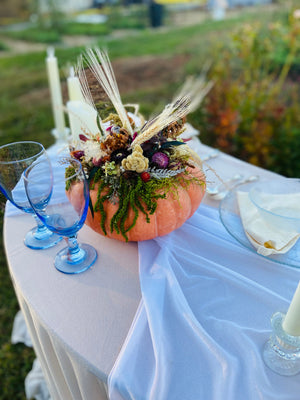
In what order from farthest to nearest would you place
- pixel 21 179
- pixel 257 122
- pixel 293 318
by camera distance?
pixel 257 122 → pixel 21 179 → pixel 293 318

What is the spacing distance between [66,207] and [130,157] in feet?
0.77

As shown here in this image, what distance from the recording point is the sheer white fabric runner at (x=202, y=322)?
74 centimetres

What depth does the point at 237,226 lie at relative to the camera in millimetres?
1104

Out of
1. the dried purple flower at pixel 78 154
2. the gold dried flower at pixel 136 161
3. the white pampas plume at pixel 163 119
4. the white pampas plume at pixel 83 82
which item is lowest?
the dried purple flower at pixel 78 154

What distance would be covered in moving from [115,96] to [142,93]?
162 inches

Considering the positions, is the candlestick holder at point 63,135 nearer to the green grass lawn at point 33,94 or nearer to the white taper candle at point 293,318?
the green grass lawn at point 33,94

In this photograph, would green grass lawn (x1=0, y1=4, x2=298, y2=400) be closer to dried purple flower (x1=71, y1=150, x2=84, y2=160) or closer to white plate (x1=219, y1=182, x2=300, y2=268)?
dried purple flower (x1=71, y1=150, x2=84, y2=160)

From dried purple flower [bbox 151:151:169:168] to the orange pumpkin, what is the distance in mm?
91

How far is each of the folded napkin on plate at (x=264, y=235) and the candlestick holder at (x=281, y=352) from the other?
0.24 meters

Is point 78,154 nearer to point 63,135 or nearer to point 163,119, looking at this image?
point 163,119

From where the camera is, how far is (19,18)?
1048 cm

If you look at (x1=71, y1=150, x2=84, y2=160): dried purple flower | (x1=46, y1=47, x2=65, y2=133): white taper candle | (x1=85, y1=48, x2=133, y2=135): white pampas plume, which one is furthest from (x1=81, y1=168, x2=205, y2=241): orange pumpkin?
(x1=46, y1=47, x2=65, y2=133): white taper candle

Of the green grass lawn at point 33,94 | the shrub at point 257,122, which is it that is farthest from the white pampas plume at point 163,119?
the shrub at point 257,122

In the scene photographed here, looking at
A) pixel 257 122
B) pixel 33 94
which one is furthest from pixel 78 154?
pixel 33 94
